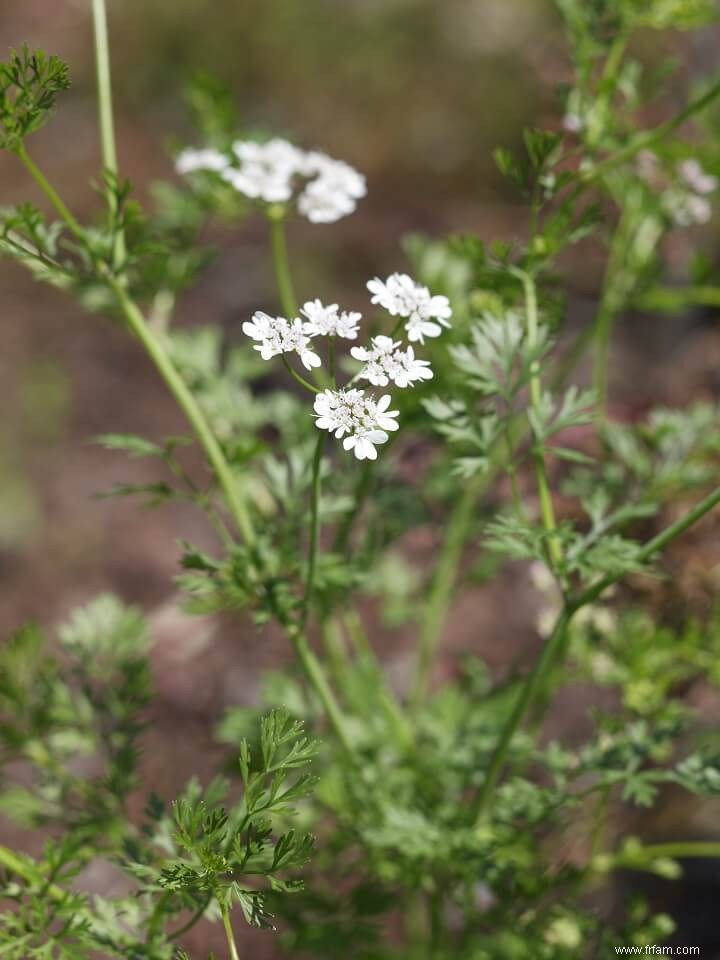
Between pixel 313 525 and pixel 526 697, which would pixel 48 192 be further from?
pixel 526 697

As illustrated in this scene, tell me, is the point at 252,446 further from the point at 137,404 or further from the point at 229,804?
the point at 137,404

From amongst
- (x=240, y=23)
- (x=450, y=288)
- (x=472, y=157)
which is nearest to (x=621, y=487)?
(x=450, y=288)

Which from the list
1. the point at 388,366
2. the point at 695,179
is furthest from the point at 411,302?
the point at 695,179

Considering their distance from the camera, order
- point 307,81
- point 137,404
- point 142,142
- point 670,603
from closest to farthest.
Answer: point 670,603, point 137,404, point 142,142, point 307,81

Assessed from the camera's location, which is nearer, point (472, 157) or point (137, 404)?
point (137, 404)

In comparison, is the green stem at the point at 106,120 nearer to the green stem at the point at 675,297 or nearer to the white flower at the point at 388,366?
the white flower at the point at 388,366

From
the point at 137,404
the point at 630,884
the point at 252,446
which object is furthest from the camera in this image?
the point at 137,404

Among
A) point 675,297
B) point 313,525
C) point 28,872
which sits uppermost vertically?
point 675,297
